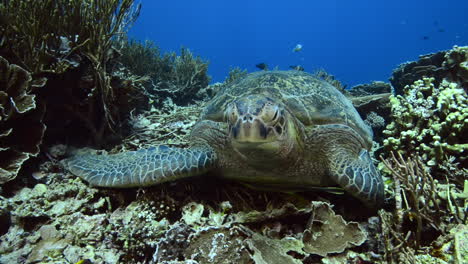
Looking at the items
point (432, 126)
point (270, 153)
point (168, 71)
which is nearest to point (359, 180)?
point (270, 153)

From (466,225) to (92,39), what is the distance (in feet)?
13.4

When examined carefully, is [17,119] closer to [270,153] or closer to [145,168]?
[145,168]

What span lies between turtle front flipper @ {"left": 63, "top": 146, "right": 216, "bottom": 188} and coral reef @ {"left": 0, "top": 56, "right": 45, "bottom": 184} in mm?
427

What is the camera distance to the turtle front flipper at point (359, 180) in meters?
2.12

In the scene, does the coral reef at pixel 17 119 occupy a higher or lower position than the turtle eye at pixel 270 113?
lower

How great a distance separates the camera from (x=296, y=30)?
5792 inches

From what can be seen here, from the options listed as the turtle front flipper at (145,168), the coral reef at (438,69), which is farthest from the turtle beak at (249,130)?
the coral reef at (438,69)

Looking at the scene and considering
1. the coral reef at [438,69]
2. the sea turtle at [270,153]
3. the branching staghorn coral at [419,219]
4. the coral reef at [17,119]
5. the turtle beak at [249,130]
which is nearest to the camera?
the branching staghorn coral at [419,219]

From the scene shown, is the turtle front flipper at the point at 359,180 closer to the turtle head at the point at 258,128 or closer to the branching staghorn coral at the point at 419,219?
the branching staghorn coral at the point at 419,219

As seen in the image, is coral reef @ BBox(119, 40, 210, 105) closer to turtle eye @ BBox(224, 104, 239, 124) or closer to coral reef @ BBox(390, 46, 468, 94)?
turtle eye @ BBox(224, 104, 239, 124)

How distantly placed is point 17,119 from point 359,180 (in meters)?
3.47

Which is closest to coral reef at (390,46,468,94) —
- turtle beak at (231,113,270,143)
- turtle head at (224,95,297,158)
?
turtle head at (224,95,297,158)

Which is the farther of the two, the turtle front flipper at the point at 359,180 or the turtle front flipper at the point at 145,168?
the turtle front flipper at the point at 145,168

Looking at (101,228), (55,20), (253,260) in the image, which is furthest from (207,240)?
(55,20)
